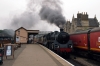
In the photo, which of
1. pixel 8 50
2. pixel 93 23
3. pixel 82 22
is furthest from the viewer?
pixel 93 23

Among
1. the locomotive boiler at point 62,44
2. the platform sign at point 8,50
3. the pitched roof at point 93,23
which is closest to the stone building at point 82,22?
the pitched roof at point 93,23

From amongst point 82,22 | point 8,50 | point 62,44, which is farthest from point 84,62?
point 82,22

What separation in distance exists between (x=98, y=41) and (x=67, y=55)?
5.88 meters

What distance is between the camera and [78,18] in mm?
68250

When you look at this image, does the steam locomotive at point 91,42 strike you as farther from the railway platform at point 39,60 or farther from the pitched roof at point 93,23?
the pitched roof at point 93,23

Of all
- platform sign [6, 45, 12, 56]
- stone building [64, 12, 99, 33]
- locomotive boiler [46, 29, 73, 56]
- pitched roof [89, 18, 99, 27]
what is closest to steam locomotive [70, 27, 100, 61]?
locomotive boiler [46, 29, 73, 56]

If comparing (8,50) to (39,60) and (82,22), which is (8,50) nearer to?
(39,60)

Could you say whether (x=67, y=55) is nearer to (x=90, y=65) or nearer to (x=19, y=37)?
(x=90, y=65)

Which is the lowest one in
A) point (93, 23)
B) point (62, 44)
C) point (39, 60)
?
point (39, 60)

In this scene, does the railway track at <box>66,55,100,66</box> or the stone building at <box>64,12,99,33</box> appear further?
the stone building at <box>64,12,99,33</box>

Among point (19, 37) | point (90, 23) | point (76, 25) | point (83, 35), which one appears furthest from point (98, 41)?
point (90, 23)

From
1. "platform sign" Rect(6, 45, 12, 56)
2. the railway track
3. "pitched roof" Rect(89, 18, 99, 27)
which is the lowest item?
the railway track

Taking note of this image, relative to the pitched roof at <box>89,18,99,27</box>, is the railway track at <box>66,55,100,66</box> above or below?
below

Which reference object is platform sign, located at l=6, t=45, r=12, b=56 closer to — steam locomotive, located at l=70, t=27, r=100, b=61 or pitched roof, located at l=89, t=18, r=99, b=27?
steam locomotive, located at l=70, t=27, r=100, b=61
